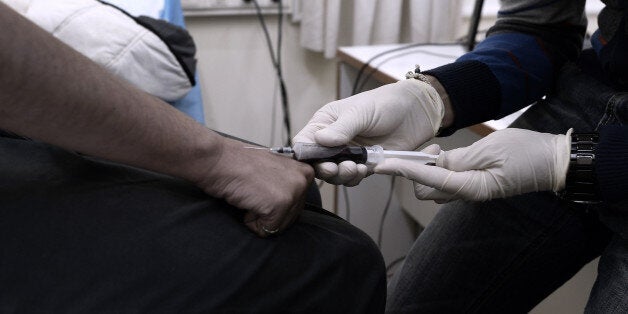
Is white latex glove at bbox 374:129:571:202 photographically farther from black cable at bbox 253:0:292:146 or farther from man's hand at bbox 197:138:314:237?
black cable at bbox 253:0:292:146

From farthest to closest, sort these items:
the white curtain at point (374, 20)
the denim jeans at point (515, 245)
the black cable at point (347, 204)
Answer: the white curtain at point (374, 20) < the black cable at point (347, 204) < the denim jeans at point (515, 245)

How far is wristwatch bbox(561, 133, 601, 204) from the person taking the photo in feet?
2.30

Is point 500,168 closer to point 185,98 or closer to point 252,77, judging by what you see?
point 185,98

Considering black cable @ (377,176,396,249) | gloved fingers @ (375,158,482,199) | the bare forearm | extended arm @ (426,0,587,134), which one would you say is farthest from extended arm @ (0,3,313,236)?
black cable @ (377,176,396,249)

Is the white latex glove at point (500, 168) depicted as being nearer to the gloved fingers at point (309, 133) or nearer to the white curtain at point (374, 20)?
the gloved fingers at point (309, 133)

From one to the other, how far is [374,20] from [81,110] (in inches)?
63.8

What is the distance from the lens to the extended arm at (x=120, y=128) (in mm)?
475

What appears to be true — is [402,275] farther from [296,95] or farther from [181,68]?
[296,95]

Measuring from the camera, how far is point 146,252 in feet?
1.62

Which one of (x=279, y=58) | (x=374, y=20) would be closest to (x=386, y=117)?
(x=374, y=20)

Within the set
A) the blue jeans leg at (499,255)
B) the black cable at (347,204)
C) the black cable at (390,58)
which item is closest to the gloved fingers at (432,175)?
the blue jeans leg at (499,255)

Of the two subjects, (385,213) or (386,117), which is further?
(385,213)

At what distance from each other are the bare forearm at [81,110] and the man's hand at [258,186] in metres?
0.02

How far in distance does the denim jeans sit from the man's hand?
39cm
